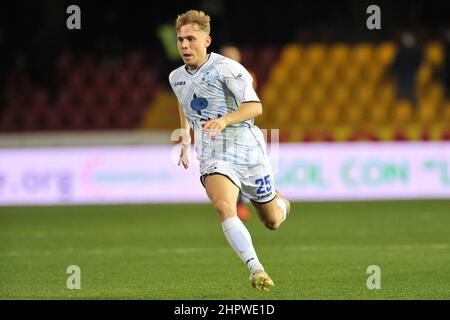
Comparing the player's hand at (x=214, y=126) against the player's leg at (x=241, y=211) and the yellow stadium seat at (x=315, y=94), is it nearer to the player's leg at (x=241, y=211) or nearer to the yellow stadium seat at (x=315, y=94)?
the player's leg at (x=241, y=211)

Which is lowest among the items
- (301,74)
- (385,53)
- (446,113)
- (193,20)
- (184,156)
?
(184,156)

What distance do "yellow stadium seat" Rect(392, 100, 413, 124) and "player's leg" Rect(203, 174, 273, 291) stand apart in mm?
11853

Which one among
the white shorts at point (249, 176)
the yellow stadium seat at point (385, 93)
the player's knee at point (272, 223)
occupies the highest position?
the yellow stadium seat at point (385, 93)

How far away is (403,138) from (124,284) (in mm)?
9062

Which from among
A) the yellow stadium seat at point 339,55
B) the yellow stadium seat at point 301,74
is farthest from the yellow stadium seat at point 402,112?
the yellow stadium seat at point 301,74

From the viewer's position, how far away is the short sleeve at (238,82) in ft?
25.1

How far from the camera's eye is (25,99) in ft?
66.3

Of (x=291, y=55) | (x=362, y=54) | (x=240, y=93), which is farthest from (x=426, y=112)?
(x=240, y=93)

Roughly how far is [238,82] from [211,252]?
3499 mm

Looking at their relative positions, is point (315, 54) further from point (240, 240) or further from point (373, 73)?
point (240, 240)

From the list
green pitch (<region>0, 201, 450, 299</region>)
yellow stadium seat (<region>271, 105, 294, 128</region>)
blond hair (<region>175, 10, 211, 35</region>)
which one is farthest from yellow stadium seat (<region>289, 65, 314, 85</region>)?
blond hair (<region>175, 10, 211, 35</region>)

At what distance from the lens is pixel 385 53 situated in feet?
67.2

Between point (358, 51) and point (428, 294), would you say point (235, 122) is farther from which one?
point (358, 51)

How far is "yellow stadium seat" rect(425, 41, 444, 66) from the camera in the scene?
790 inches
